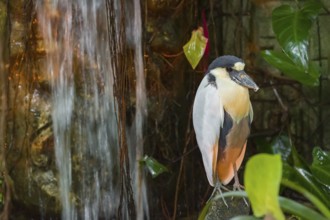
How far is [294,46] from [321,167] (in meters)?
0.58

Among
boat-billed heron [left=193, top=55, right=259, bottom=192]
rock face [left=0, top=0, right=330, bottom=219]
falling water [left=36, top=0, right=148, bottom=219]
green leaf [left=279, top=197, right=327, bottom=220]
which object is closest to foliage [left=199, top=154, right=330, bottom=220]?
green leaf [left=279, top=197, right=327, bottom=220]

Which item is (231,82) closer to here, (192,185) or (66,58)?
(66,58)

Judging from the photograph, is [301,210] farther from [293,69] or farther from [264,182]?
[293,69]

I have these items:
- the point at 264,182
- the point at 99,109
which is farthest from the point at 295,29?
the point at 264,182

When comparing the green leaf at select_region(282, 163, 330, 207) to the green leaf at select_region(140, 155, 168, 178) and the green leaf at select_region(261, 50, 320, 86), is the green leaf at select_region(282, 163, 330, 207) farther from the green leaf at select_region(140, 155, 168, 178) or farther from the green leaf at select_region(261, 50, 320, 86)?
the green leaf at select_region(140, 155, 168, 178)

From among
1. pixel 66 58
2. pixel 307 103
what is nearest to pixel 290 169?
pixel 307 103

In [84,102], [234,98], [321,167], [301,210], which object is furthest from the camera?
[84,102]

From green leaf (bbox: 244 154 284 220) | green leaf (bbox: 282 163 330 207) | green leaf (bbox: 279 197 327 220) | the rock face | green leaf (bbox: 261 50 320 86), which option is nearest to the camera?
green leaf (bbox: 244 154 284 220)

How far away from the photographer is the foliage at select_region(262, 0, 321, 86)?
2.77m

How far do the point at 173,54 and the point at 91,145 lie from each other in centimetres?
71

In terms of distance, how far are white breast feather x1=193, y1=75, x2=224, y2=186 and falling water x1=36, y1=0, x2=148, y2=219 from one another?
1055 mm

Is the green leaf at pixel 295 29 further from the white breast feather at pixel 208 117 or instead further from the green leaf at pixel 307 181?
the white breast feather at pixel 208 117

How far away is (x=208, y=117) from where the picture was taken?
79.7 inches

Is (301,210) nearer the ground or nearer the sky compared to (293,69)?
nearer the ground
